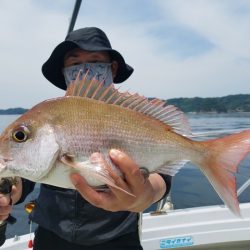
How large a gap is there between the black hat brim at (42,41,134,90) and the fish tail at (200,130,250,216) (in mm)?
→ 1158

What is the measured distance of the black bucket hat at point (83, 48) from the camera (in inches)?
101

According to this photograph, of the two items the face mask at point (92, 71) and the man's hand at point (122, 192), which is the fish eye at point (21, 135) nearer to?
the man's hand at point (122, 192)

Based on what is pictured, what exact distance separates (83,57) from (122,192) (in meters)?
1.24

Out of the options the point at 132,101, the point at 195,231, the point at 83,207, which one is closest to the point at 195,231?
the point at 195,231

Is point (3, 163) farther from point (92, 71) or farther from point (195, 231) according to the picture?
point (195, 231)

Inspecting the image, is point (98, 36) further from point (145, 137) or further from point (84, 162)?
point (84, 162)

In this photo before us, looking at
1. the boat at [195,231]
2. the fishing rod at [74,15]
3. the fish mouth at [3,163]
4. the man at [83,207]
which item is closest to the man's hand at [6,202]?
the man at [83,207]

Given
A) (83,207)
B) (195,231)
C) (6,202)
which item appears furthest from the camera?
(195,231)

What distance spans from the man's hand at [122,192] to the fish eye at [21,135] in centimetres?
31

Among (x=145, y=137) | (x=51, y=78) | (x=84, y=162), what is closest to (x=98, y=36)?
(x=51, y=78)

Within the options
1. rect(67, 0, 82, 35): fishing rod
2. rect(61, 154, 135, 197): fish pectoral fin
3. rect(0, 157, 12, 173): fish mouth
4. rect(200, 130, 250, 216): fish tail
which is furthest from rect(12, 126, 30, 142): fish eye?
rect(67, 0, 82, 35): fishing rod

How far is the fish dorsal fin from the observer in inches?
69.1

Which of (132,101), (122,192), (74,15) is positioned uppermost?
(74,15)

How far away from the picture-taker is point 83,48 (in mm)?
2463
